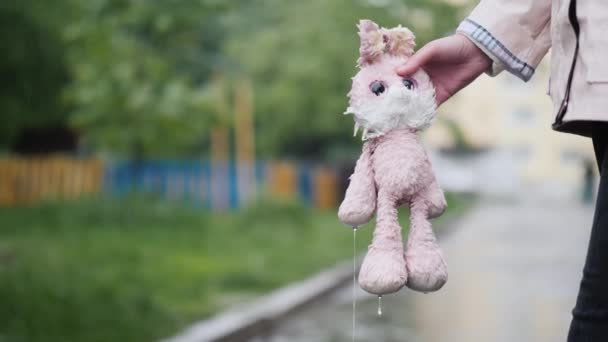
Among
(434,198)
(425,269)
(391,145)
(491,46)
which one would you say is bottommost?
(425,269)

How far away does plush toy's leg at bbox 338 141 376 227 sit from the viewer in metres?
2.01

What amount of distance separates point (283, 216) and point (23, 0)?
583 centimetres

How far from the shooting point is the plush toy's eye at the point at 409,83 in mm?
2064

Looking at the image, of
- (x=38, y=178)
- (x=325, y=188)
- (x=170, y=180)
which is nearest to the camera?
(x=38, y=178)

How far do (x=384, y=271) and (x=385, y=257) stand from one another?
0.15 feet

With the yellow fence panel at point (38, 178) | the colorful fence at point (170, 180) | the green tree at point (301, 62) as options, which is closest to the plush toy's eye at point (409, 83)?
the colorful fence at point (170, 180)

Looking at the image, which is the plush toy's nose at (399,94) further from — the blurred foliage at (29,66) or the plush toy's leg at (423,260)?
the blurred foliage at (29,66)

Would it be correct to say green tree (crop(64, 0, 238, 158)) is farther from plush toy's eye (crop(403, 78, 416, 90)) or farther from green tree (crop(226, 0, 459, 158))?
plush toy's eye (crop(403, 78, 416, 90))

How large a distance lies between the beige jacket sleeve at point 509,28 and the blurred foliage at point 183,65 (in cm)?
503

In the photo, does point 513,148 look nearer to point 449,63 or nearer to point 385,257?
point 449,63

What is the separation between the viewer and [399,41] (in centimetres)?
209

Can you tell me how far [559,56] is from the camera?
1.97m

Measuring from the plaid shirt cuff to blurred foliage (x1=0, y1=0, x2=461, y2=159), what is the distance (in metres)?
5.02

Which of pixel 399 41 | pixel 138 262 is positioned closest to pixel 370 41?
pixel 399 41
